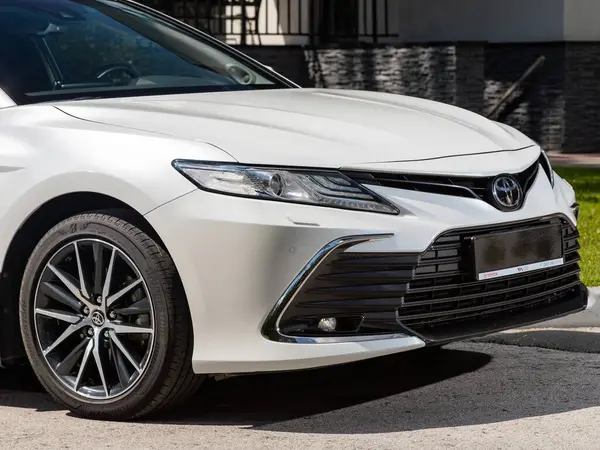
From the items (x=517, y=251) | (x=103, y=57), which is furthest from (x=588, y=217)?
(x=517, y=251)

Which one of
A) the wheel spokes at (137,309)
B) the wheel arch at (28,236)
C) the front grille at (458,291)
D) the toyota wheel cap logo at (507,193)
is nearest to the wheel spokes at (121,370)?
the wheel spokes at (137,309)

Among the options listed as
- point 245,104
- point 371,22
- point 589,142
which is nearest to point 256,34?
point 371,22

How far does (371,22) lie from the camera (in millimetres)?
18859

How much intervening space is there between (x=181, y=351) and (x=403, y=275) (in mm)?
797

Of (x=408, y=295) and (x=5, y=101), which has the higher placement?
(x=5, y=101)

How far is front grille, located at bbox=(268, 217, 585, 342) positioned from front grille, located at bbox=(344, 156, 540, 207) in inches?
5.6

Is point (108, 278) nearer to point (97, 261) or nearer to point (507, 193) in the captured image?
point (97, 261)

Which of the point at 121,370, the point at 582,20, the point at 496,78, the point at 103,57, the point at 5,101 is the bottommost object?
the point at 121,370

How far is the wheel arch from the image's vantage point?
5023 mm

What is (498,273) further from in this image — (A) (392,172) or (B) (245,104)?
(B) (245,104)

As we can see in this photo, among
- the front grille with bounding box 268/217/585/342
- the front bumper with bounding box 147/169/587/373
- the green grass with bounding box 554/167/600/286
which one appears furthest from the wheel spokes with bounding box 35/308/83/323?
the green grass with bounding box 554/167/600/286

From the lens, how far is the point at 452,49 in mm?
16859

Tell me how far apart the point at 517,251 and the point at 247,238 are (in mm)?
1043

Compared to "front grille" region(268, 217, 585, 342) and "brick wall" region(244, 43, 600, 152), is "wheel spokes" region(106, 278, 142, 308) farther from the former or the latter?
"brick wall" region(244, 43, 600, 152)
